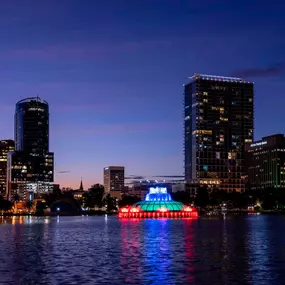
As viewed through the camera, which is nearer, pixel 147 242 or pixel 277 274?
pixel 277 274

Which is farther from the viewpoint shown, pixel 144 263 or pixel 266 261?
pixel 266 261

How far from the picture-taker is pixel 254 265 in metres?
57.4

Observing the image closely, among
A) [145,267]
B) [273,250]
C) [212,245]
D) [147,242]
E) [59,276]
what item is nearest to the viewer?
[59,276]

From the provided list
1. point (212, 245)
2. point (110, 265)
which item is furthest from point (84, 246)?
point (110, 265)

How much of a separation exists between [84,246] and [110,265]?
24.4 m

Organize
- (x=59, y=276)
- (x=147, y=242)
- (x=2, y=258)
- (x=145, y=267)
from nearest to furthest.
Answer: (x=59, y=276)
(x=145, y=267)
(x=2, y=258)
(x=147, y=242)

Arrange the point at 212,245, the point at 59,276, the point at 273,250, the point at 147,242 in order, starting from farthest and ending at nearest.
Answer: the point at 147,242 → the point at 212,245 → the point at 273,250 → the point at 59,276

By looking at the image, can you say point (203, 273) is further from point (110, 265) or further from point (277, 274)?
point (110, 265)

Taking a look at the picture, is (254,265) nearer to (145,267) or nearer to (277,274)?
(277,274)

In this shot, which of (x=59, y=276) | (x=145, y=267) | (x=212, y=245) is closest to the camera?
(x=59, y=276)

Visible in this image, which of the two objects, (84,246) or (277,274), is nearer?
(277,274)

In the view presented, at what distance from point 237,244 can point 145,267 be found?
30623mm

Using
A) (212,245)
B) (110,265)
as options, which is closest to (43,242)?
(212,245)

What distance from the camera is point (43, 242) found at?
9019cm
